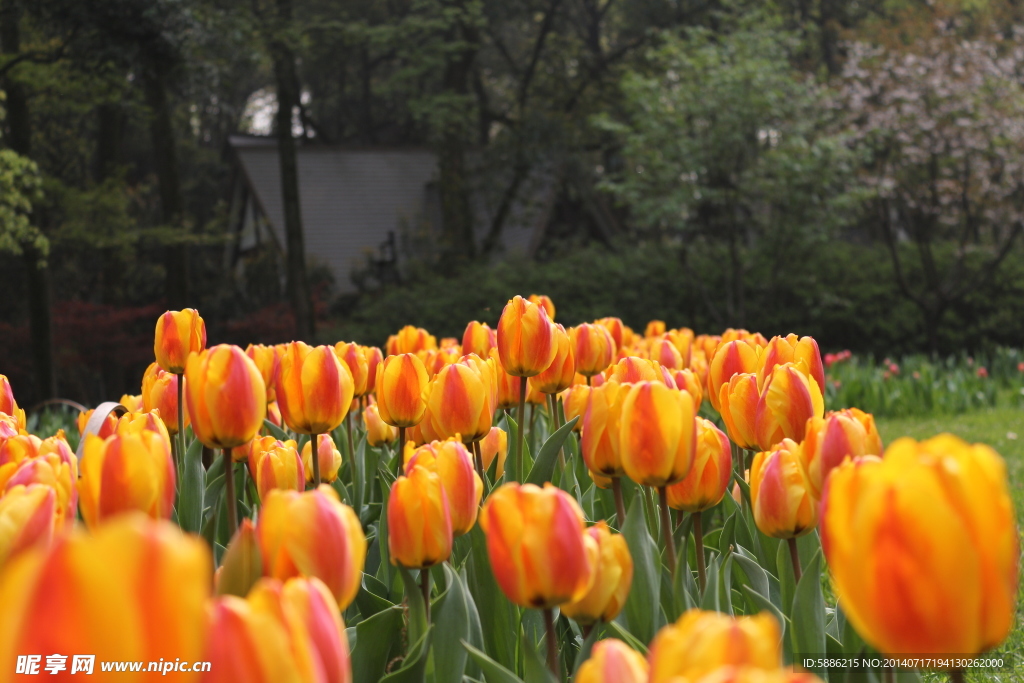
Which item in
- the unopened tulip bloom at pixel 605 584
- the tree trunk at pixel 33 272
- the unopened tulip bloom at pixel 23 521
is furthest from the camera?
the tree trunk at pixel 33 272

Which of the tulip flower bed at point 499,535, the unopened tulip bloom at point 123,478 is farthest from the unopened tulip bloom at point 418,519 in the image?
the unopened tulip bloom at point 123,478

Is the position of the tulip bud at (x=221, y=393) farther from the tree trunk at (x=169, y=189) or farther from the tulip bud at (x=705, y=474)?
the tree trunk at (x=169, y=189)

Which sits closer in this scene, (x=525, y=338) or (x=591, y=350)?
(x=525, y=338)

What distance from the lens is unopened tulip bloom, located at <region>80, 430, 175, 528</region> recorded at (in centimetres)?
103

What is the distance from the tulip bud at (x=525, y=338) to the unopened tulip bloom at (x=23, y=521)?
98 cm

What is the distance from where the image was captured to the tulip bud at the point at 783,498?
1.29 meters

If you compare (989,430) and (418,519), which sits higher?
(418,519)

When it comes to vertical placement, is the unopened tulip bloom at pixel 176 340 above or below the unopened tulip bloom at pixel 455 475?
above

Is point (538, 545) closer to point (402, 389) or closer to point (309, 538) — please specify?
point (309, 538)

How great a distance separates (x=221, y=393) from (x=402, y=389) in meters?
0.49

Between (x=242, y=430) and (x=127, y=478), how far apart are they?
260 mm

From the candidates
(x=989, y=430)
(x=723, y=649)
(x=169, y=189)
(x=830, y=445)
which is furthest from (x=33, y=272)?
(x=723, y=649)

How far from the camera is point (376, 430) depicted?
95.0 inches

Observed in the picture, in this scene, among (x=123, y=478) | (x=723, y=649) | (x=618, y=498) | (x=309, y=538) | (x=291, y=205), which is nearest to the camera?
(x=723, y=649)
